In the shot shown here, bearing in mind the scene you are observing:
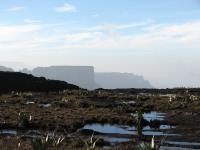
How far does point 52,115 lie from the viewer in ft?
170

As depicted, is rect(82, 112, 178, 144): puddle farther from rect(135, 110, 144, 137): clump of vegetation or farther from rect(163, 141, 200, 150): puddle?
rect(163, 141, 200, 150): puddle

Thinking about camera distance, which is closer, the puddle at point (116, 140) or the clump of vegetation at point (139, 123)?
the puddle at point (116, 140)

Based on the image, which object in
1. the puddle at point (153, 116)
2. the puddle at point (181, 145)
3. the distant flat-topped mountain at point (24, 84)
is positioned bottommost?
the puddle at point (181, 145)

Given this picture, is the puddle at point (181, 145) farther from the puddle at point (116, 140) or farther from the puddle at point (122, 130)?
the puddle at point (122, 130)

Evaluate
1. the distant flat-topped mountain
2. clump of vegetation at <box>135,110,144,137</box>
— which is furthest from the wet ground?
the distant flat-topped mountain

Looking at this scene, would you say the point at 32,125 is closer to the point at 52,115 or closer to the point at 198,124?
the point at 52,115

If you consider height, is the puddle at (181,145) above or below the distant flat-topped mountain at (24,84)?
below

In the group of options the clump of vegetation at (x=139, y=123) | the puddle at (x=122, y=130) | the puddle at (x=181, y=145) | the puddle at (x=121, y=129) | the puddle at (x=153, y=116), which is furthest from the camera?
the puddle at (x=153, y=116)

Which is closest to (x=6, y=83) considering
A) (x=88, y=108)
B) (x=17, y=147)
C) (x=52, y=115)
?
(x=88, y=108)

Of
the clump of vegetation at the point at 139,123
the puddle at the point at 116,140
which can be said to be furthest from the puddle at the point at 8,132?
the clump of vegetation at the point at 139,123

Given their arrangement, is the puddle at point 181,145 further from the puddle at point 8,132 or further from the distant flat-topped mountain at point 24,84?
the distant flat-topped mountain at point 24,84

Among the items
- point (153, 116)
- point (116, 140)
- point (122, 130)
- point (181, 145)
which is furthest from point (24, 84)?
point (181, 145)

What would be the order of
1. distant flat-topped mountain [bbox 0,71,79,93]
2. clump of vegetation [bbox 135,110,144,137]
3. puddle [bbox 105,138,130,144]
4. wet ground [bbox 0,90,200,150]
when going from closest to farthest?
1. wet ground [bbox 0,90,200,150]
2. puddle [bbox 105,138,130,144]
3. clump of vegetation [bbox 135,110,144,137]
4. distant flat-topped mountain [bbox 0,71,79,93]

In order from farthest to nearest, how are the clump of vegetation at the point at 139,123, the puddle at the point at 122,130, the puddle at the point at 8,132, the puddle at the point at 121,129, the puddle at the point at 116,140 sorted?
1. the puddle at the point at 121,129
2. the puddle at the point at 8,132
3. the clump of vegetation at the point at 139,123
4. the puddle at the point at 122,130
5. the puddle at the point at 116,140
